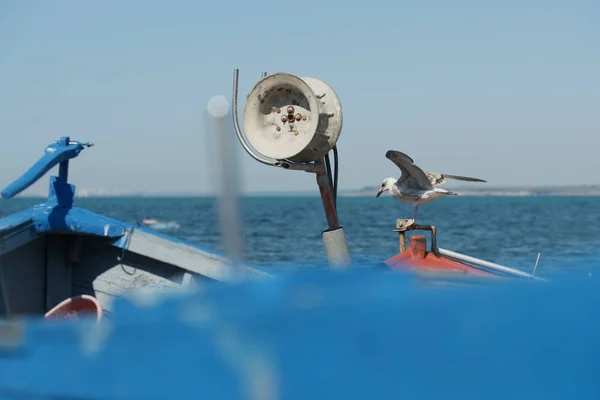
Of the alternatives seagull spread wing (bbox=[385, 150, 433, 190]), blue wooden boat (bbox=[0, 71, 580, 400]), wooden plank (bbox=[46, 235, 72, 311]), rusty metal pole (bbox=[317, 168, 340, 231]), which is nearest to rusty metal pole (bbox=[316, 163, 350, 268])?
rusty metal pole (bbox=[317, 168, 340, 231])

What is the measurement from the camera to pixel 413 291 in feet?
8.23

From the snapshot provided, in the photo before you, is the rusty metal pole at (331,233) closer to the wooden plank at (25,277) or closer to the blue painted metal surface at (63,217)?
the blue painted metal surface at (63,217)

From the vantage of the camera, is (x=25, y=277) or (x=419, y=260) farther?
(x=25, y=277)

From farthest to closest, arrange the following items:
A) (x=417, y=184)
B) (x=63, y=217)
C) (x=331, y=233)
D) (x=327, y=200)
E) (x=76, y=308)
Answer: (x=417, y=184)
(x=63, y=217)
(x=327, y=200)
(x=331, y=233)
(x=76, y=308)

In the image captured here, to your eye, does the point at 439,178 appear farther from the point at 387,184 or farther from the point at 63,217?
the point at 63,217

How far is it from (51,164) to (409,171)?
268 cm

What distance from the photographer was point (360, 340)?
98.3 inches

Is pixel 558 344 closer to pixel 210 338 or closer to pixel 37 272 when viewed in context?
pixel 210 338

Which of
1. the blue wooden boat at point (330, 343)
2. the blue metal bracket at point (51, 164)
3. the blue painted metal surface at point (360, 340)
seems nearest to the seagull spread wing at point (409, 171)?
the blue metal bracket at point (51, 164)

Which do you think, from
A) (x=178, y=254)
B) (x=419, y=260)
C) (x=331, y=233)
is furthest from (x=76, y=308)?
(x=419, y=260)

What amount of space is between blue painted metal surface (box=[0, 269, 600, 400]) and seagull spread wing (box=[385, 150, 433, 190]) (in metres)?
3.32

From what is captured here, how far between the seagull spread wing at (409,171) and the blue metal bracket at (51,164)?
234 centimetres

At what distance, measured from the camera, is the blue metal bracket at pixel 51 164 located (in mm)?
5207

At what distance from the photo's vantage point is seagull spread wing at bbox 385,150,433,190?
5.93 m
